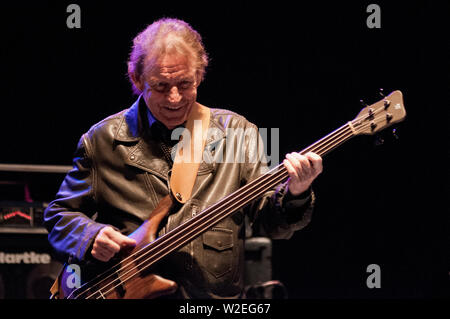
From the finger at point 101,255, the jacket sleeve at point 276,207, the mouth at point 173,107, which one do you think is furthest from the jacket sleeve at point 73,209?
the jacket sleeve at point 276,207

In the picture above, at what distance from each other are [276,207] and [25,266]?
5.54 ft

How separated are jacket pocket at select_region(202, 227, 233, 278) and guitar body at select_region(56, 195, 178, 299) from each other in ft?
0.54

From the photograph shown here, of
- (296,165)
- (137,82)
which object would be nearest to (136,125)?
(137,82)

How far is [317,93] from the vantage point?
4.03 meters

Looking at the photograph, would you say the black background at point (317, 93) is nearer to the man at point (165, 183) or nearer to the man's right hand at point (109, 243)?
the man at point (165, 183)

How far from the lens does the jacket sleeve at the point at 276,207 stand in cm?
226

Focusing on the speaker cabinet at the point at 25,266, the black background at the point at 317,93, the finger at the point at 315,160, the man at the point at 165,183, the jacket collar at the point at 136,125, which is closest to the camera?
the finger at the point at 315,160

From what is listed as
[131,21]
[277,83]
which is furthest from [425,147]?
[131,21]

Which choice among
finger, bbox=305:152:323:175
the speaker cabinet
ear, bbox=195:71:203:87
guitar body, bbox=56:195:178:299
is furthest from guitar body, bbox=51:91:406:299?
the speaker cabinet

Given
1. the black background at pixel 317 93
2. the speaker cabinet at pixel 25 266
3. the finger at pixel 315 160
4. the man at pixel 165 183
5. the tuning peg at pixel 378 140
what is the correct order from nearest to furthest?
1. the finger at pixel 315 160
2. the man at pixel 165 183
3. the tuning peg at pixel 378 140
4. the speaker cabinet at pixel 25 266
5. the black background at pixel 317 93

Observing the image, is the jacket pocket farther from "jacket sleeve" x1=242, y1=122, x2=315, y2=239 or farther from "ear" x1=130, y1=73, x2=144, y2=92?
A: "ear" x1=130, y1=73, x2=144, y2=92

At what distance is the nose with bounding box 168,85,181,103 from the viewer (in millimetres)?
Result: 2379

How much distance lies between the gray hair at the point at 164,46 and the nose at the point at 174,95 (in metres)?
0.13

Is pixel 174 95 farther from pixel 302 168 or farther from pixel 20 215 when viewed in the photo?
pixel 20 215
